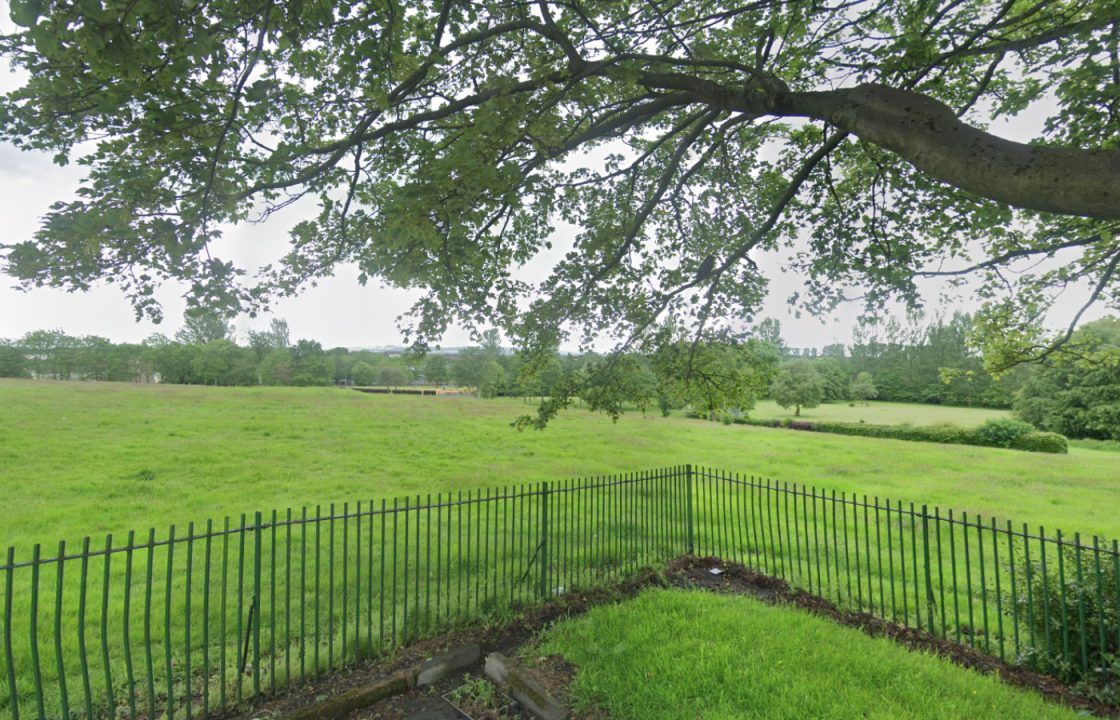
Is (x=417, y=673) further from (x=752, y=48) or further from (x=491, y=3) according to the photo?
(x=752, y=48)

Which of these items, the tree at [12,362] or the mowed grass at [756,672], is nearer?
the mowed grass at [756,672]

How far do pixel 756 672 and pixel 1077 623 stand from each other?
3845 millimetres

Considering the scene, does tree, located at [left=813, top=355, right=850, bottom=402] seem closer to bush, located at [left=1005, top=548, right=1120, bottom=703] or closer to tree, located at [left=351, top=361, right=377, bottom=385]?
bush, located at [left=1005, top=548, right=1120, bottom=703]

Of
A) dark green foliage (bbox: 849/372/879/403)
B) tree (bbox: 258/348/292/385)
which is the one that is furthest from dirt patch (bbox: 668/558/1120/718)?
dark green foliage (bbox: 849/372/879/403)

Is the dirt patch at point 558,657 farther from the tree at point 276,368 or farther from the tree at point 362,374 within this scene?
the tree at point 362,374

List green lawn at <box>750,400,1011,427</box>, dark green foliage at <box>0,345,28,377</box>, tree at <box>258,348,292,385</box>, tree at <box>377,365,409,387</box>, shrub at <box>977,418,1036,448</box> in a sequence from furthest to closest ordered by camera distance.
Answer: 1. tree at <box>377,365,409,387</box>
2. tree at <box>258,348,292,385</box>
3. dark green foliage at <box>0,345,28,377</box>
4. green lawn at <box>750,400,1011,427</box>
5. shrub at <box>977,418,1036,448</box>

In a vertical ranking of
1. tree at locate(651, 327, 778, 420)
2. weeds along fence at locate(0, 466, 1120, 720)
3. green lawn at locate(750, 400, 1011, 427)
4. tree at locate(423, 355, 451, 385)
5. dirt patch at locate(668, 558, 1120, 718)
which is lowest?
green lawn at locate(750, 400, 1011, 427)

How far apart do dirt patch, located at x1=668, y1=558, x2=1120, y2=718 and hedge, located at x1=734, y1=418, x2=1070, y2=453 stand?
33034 millimetres

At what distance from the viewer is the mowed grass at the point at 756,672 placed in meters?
4.01

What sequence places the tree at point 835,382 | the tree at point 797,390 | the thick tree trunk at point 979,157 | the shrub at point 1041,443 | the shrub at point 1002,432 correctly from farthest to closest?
1. the tree at point 835,382
2. the tree at point 797,390
3. the shrub at point 1002,432
4. the shrub at point 1041,443
5. the thick tree trunk at point 979,157

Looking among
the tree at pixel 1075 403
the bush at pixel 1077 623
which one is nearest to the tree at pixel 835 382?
the tree at pixel 1075 403

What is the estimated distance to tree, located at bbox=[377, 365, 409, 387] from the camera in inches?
2591

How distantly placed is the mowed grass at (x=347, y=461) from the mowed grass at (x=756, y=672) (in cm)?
920

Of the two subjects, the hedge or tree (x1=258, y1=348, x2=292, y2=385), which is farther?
tree (x1=258, y1=348, x2=292, y2=385)
